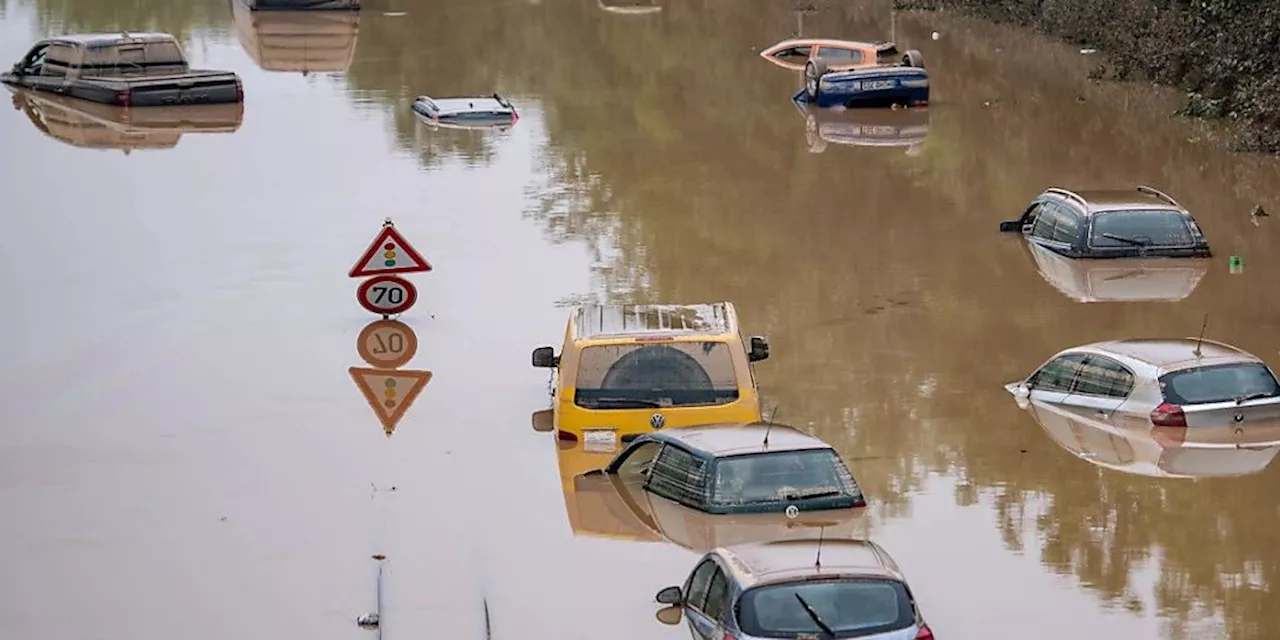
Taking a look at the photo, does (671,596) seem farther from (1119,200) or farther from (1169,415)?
(1119,200)

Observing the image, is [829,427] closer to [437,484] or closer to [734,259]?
[437,484]

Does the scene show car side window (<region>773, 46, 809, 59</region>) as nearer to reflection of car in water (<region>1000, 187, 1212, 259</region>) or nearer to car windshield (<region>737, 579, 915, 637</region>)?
reflection of car in water (<region>1000, 187, 1212, 259</region>)

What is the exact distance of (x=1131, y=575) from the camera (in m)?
18.8

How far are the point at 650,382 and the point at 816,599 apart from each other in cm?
728

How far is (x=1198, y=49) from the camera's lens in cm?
5106

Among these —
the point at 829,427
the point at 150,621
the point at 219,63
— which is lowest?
the point at 150,621

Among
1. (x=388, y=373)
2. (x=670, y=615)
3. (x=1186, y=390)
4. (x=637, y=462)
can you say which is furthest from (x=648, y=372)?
(x=388, y=373)

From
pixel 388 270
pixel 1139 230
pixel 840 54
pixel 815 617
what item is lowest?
pixel 815 617

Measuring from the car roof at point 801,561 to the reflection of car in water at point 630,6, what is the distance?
61.4 m

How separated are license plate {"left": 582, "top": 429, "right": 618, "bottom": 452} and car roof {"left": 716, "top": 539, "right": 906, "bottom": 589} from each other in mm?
5768

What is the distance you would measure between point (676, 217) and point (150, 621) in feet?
68.7

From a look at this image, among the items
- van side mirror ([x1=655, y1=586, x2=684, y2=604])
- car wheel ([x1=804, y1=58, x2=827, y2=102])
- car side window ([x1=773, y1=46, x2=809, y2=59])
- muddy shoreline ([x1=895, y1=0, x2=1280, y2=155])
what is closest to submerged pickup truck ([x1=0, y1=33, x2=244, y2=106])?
car wheel ([x1=804, y1=58, x2=827, y2=102])

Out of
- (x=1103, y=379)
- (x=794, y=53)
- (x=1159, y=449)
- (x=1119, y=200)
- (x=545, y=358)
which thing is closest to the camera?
(x=1159, y=449)

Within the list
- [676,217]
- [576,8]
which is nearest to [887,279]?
[676,217]
